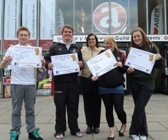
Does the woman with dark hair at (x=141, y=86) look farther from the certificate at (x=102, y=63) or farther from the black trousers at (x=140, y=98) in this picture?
the certificate at (x=102, y=63)

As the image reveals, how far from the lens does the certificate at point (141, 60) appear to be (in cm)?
493

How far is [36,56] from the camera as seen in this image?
499cm

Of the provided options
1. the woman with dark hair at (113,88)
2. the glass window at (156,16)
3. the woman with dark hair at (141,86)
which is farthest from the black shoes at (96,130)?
the glass window at (156,16)

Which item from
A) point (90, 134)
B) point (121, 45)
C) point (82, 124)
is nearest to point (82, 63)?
point (90, 134)

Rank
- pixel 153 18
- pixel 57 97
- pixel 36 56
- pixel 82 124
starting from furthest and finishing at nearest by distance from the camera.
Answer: pixel 153 18 → pixel 82 124 → pixel 57 97 → pixel 36 56

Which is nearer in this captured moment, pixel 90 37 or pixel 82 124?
pixel 90 37

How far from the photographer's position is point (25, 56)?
4.89 meters

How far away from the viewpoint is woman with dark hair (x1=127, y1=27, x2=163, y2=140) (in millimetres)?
4941

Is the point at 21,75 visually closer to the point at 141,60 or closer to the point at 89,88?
the point at 89,88

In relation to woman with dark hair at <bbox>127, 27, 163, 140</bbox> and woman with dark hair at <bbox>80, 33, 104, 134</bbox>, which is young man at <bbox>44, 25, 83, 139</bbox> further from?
woman with dark hair at <bbox>127, 27, 163, 140</bbox>

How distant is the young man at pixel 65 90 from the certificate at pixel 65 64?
91mm

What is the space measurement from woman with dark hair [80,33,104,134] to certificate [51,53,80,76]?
325mm

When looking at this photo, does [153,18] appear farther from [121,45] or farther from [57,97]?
[57,97]

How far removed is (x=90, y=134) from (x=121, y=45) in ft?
33.3
